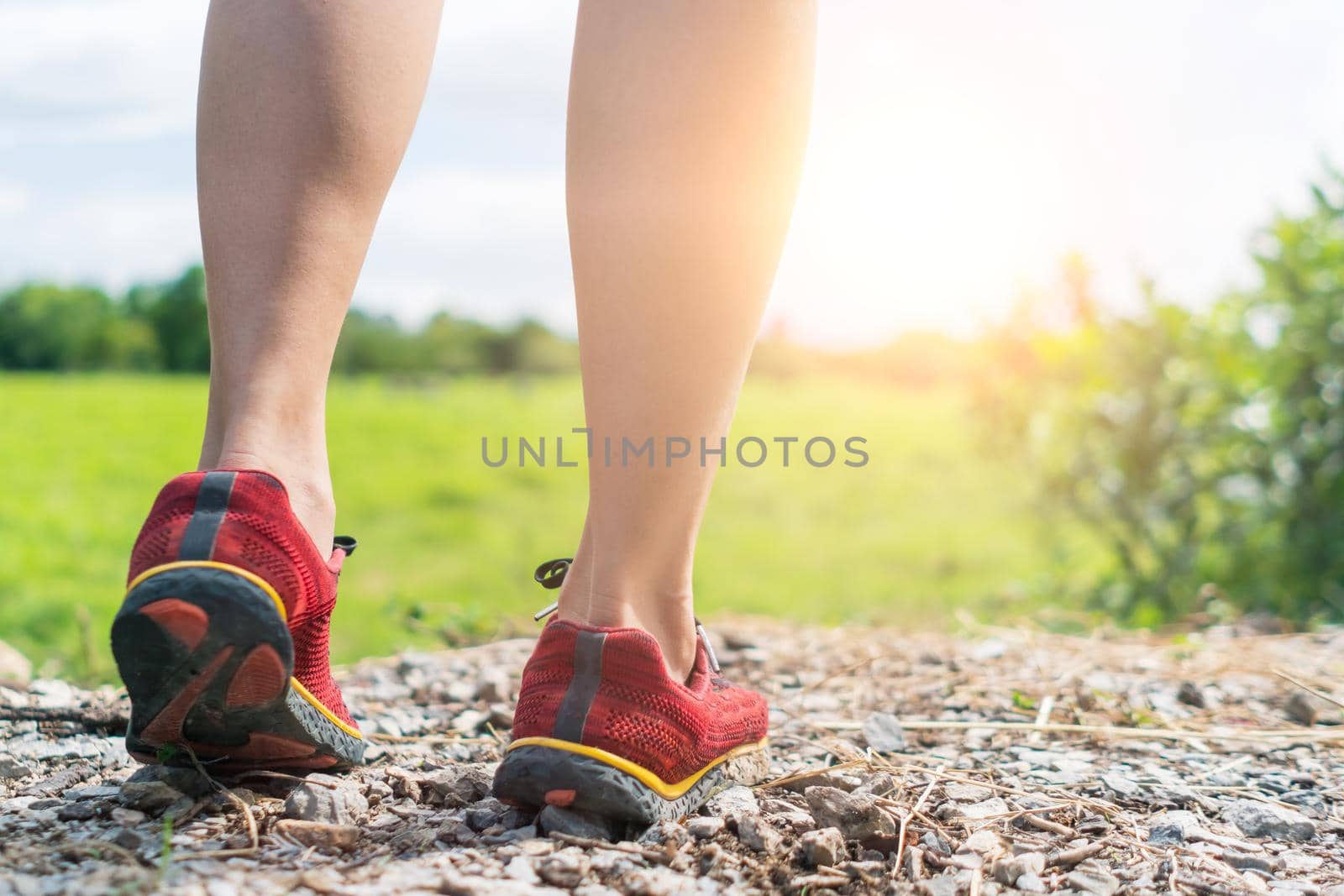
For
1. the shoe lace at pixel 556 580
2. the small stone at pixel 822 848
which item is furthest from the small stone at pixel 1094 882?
the shoe lace at pixel 556 580

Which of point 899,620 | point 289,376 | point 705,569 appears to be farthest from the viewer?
point 705,569

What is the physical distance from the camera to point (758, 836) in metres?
1.05

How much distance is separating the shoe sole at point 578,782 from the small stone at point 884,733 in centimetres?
53

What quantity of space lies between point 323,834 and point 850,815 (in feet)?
1.85

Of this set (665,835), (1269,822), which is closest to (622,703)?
(665,835)

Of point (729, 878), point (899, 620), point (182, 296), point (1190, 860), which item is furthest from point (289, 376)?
point (182, 296)

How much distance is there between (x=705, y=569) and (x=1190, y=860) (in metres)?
4.34

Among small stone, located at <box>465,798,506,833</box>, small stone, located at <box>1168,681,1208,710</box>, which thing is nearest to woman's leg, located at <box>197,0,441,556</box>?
small stone, located at <box>465,798,506,833</box>

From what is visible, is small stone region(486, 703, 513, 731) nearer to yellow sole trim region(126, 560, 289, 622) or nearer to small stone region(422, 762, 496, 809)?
small stone region(422, 762, 496, 809)

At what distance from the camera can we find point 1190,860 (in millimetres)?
1103

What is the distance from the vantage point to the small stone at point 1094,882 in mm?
1004

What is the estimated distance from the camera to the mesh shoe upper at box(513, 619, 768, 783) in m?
1.05

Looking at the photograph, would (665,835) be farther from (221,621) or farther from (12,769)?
(12,769)

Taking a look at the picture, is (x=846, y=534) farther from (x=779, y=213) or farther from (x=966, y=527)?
(x=779, y=213)
